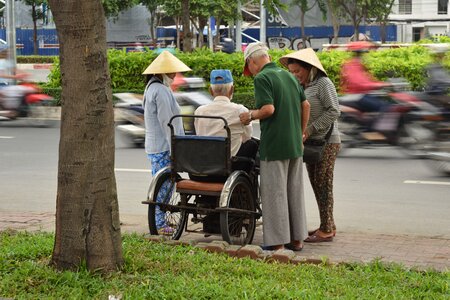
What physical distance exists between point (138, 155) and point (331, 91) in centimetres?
680

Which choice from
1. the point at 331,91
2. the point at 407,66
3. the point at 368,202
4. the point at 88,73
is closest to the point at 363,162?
the point at 368,202

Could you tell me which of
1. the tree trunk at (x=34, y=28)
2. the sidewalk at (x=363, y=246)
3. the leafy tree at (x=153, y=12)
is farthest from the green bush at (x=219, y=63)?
the tree trunk at (x=34, y=28)

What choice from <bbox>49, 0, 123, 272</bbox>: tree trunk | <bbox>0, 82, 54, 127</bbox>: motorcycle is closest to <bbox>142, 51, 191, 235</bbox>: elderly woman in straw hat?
<bbox>49, 0, 123, 272</bbox>: tree trunk

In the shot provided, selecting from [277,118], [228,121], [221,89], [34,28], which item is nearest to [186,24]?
[221,89]

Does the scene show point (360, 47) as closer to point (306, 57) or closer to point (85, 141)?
point (306, 57)

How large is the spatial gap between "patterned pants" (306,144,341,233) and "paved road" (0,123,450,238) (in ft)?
2.36

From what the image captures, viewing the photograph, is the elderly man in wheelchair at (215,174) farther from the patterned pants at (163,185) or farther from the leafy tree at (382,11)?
the leafy tree at (382,11)

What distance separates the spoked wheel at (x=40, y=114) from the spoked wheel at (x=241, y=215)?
1131 centimetres

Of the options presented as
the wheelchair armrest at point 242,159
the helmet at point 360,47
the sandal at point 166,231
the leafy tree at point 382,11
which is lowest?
Answer: the sandal at point 166,231

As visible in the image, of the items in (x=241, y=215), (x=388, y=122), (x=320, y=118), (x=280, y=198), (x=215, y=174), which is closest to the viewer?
(x=280, y=198)

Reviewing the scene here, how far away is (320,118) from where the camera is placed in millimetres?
7730

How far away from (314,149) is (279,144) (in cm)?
76

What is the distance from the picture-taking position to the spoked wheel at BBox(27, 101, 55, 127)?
18.2 metres

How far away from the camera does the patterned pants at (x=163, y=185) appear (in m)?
7.66
